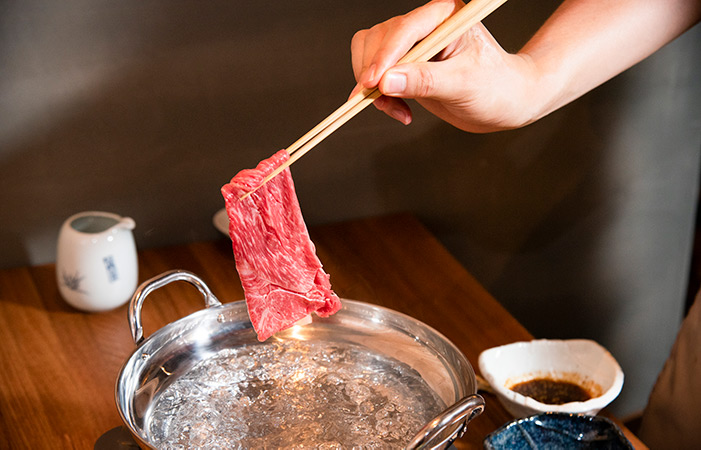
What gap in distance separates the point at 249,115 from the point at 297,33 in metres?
0.24

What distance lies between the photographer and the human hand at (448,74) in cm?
106

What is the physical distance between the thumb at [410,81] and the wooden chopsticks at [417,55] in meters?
0.02

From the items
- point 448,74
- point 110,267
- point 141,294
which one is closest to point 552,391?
point 448,74

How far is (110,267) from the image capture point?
5.01ft

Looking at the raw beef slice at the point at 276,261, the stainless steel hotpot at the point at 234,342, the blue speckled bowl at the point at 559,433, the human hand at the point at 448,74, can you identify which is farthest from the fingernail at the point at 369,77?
the blue speckled bowl at the point at 559,433

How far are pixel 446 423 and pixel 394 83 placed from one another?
0.48 m

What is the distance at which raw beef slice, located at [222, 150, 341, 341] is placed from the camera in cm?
111

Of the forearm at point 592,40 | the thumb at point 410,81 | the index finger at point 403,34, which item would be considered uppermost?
the index finger at point 403,34

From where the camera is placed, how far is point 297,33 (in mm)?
1748

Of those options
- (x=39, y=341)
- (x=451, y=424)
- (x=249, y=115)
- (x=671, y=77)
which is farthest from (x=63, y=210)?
(x=671, y=77)

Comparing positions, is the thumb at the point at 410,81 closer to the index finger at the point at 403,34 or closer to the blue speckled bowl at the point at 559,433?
the index finger at the point at 403,34

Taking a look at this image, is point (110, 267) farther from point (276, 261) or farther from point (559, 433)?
point (559, 433)

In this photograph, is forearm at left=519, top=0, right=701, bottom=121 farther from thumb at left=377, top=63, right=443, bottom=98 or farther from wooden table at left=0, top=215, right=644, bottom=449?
wooden table at left=0, top=215, right=644, bottom=449

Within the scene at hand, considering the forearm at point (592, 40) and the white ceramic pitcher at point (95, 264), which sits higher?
the forearm at point (592, 40)
